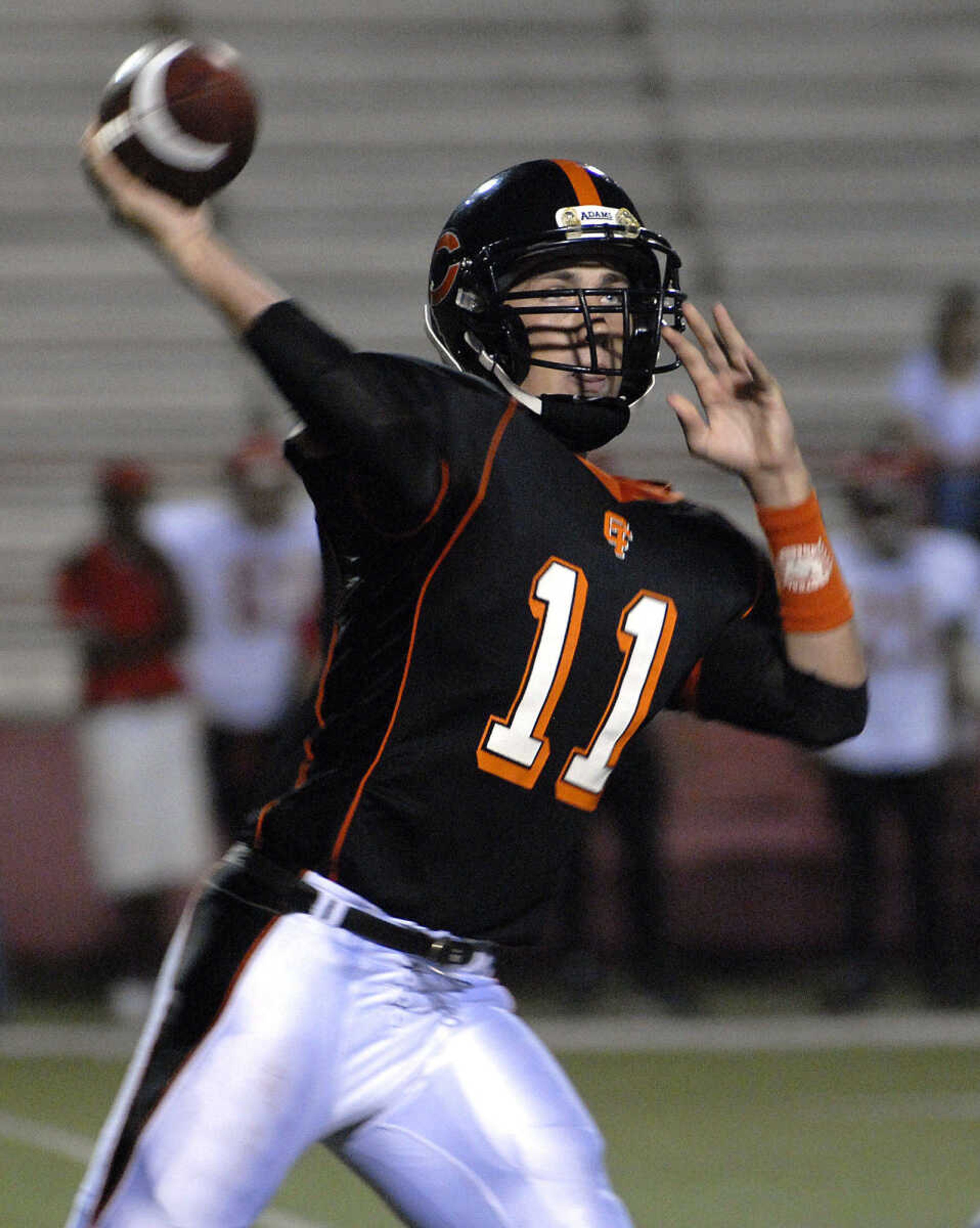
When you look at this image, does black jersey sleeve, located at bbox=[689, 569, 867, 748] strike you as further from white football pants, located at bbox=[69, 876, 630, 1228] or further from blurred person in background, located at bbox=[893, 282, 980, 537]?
blurred person in background, located at bbox=[893, 282, 980, 537]

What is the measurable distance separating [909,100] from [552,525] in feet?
29.7

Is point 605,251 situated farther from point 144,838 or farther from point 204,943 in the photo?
point 144,838

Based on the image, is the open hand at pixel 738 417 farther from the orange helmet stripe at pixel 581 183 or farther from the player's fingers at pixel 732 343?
the orange helmet stripe at pixel 581 183

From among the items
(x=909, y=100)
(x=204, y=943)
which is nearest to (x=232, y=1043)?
(x=204, y=943)

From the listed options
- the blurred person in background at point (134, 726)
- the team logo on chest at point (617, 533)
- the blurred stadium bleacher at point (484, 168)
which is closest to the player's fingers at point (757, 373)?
the team logo on chest at point (617, 533)

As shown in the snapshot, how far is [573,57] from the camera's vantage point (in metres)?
10.8

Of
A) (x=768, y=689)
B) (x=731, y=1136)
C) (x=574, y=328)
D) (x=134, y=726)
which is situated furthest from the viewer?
(x=134, y=726)

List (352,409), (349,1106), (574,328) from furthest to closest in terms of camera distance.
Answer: (574,328), (349,1106), (352,409)

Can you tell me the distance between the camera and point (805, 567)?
2391 millimetres

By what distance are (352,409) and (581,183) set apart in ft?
1.88

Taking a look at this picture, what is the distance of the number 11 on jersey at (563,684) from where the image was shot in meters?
2.21

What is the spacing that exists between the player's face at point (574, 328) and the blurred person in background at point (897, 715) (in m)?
3.68

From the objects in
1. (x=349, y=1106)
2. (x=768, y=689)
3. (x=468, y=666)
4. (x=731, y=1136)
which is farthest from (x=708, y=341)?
(x=731, y=1136)

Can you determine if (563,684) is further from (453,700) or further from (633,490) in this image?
(633,490)
